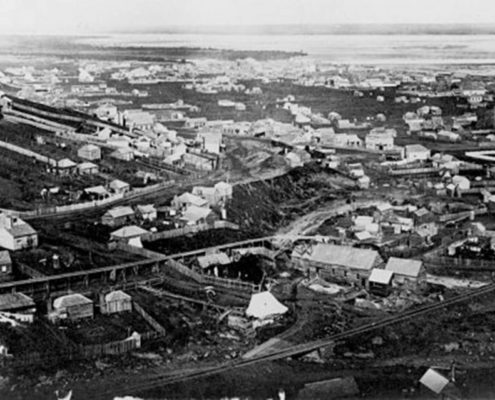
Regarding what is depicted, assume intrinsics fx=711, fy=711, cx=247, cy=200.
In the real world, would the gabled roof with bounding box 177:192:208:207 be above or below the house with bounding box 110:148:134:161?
below

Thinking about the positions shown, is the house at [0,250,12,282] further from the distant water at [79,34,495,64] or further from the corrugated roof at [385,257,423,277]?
the distant water at [79,34,495,64]

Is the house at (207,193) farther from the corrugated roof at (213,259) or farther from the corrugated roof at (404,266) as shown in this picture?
the corrugated roof at (404,266)

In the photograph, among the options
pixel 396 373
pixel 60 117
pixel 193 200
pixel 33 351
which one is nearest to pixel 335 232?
pixel 193 200

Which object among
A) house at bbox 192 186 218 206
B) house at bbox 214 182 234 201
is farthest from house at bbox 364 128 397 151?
house at bbox 192 186 218 206

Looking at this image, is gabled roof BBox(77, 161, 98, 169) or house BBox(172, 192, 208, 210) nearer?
house BBox(172, 192, 208, 210)

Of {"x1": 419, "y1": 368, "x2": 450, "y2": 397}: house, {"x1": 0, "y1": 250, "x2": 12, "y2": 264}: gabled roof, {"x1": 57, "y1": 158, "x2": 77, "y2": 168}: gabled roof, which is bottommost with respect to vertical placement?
{"x1": 419, "y1": 368, "x2": 450, "y2": 397}: house

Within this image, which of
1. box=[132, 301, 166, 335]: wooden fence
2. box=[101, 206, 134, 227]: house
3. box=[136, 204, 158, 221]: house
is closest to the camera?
box=[132, 301, 166, 335]: wooden fence

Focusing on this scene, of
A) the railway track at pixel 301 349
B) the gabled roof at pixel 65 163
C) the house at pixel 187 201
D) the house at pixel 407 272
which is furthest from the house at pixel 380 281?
the gabled roof at pixel 65 163
